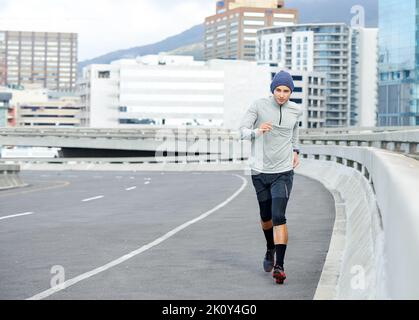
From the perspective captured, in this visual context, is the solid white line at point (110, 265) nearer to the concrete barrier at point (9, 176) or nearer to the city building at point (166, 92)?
the concrete barrier at point (9, 176)

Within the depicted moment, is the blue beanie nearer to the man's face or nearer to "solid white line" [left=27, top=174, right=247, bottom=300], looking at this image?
the man's face

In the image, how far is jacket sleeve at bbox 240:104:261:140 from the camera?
8.36 m

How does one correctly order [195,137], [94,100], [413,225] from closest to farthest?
1. [413,225]
2. [195,137]
3. [94,100]

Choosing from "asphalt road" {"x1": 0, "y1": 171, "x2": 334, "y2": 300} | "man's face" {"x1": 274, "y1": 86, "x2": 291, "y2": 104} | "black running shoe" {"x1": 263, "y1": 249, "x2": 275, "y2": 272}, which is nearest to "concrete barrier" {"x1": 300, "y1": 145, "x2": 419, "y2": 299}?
"black running shoe" {"x1": 263, "y1": 249, "x2": 275, "y2": 272}

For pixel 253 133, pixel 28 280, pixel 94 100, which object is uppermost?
pixel 94 100

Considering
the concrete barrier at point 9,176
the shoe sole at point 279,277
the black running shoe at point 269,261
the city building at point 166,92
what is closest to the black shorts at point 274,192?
the black running shoe at point 269,261

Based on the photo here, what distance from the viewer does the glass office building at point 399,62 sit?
125m

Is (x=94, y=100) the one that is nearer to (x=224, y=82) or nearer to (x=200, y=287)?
(x=224, y=82)

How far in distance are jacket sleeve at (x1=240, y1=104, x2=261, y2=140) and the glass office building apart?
118 metres

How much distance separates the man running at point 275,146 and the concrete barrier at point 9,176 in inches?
781

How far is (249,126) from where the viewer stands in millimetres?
8477
